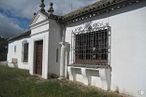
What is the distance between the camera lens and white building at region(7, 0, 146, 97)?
749 centimetres

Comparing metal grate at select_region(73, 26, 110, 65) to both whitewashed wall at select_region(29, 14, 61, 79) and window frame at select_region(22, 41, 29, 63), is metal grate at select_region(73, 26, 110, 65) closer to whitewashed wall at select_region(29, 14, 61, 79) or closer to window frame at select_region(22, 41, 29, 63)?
whitewashed wall at select_region(29, 14, 61, 79)

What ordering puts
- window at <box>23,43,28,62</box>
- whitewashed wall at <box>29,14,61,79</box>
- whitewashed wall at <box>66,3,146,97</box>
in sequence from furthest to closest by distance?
window at <box>23,43,28,62</box>
whitewashed wall at <box>29,14,61,79</box>
whitewashed wall at <box>66,3,146,97</box>

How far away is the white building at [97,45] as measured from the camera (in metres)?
7.49

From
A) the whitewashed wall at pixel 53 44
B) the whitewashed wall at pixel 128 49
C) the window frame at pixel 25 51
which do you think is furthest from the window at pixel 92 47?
the window frame at pixel 25 51

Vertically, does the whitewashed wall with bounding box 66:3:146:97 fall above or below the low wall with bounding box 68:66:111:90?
above

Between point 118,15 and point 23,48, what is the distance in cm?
1410

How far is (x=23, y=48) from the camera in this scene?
2056 cm

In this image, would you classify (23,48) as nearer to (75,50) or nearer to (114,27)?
(75,50)

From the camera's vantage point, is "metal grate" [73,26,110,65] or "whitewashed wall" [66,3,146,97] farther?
"metal grate" [73,26,110,65]

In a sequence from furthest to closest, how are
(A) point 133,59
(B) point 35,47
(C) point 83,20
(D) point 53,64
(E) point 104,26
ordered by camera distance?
(B) point 35,47, (D) point 53,64, (C) point 83,20, (E) point 104,26, (A) point 133,59

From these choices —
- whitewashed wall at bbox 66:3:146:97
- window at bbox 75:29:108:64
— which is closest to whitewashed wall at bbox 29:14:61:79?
window at bbox 75:29:108:64

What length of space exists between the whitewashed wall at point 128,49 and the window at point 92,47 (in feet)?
1.94

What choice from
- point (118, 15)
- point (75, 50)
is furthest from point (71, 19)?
point (118, 15)

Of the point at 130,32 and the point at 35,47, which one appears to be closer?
the point at 130,32
